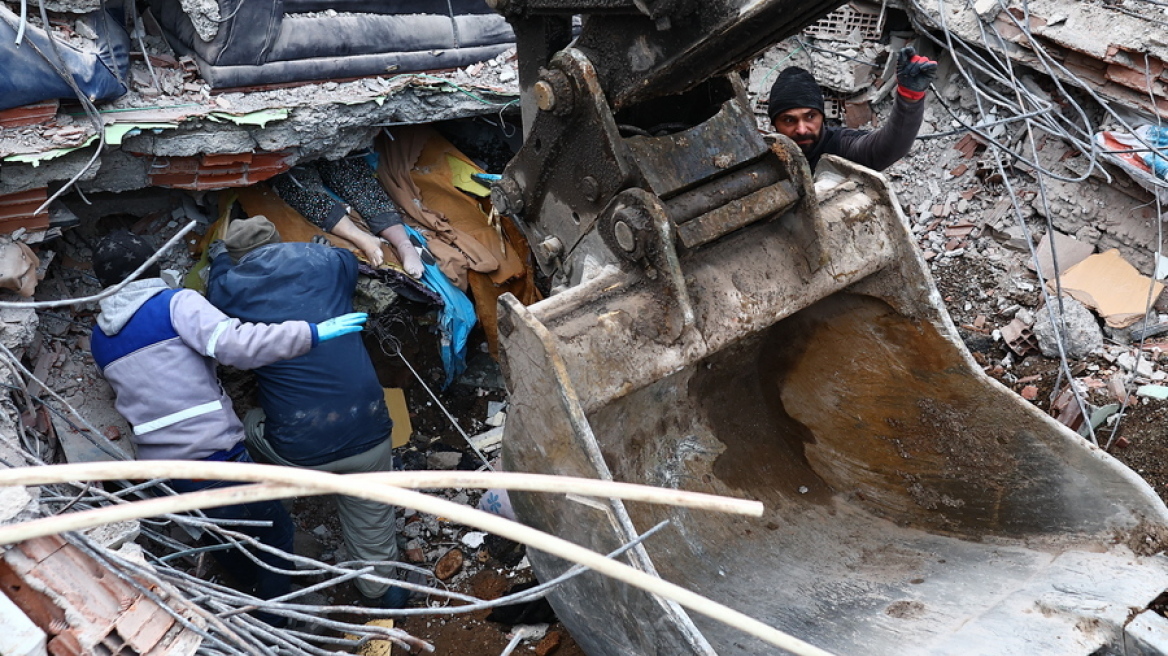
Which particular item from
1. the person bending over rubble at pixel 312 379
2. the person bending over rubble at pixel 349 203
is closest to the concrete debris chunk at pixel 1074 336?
the person bending over rubble at pixel 349 203

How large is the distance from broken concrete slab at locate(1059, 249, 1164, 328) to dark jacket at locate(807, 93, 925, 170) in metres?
1.55

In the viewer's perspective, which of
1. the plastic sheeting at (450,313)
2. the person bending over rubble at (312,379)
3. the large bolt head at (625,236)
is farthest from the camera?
the plastic sheeting at (450,313)

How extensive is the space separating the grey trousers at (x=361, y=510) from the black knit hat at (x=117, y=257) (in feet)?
3.03

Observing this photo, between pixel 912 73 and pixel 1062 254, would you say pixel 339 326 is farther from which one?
pixel 1062 254

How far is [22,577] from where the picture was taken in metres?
1.65

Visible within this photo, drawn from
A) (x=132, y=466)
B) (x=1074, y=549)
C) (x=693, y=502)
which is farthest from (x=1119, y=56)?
(x=132, y=466)

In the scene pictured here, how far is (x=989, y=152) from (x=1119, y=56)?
0.97 meters

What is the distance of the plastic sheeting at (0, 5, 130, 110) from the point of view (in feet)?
10.5

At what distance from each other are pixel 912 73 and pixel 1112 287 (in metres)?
2.03

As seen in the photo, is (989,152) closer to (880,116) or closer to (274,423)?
(880,116)

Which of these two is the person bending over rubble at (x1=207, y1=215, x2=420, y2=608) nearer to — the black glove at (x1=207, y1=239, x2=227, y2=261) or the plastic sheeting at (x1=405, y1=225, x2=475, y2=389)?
the black glove at (x1=207, y1=239, x2=227, y2=261)

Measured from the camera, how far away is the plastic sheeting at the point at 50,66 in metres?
3.19

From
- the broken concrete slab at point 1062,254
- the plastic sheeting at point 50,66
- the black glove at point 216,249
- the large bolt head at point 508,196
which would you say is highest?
the plastic sheeting at point 50,66

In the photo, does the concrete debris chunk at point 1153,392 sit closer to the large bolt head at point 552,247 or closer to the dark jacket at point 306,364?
the large bolt head at point 552,247
